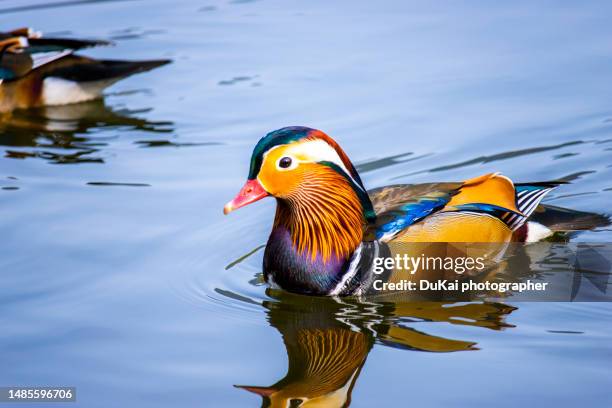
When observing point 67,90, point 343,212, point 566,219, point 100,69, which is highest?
point 100,69

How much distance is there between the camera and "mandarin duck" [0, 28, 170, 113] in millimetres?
10211

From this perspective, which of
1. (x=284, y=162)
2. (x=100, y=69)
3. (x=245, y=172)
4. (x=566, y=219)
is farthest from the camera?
(x=100, y=69)

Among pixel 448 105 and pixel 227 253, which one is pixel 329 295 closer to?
pixel 227 253

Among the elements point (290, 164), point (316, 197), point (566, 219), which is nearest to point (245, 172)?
point (316, 197)

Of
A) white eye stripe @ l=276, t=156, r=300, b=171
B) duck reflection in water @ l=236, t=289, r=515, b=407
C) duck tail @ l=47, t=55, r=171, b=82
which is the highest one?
duck tail @ l=47, t=55, r=171, b=82

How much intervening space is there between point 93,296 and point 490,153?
3.28 meters

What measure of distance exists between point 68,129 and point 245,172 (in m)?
2.20

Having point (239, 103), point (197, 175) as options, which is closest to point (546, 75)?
point (239, 103)

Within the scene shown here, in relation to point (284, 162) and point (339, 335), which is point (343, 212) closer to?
point (284, 162)

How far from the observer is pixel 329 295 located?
622 centimetres

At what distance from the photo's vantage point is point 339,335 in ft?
19.1

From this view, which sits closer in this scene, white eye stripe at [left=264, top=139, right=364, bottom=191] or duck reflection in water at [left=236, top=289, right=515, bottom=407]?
duck reflection in water at [left=236, top=289, right=515, bottom=407]

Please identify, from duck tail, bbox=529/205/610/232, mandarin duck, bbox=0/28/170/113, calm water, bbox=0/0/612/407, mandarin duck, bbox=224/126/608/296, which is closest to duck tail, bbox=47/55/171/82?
mandarin duck, bbox=0/28/170/113

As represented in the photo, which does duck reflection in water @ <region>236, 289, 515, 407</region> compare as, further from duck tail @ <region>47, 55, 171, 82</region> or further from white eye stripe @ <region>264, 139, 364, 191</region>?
duck tail @ <region>47, 55, 171, 82</region>
